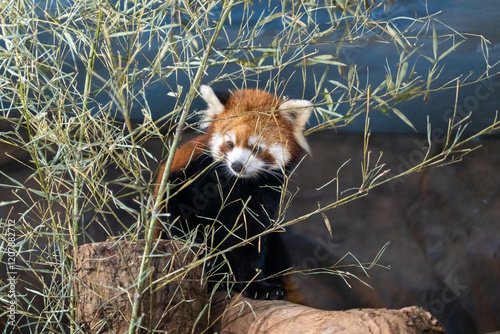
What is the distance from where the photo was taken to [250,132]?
2322mm

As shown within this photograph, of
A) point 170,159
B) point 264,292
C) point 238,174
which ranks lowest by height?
point 264,292

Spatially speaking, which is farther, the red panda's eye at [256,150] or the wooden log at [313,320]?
the red panda's eye at [256,150]

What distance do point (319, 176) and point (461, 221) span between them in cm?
88

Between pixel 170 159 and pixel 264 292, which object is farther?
pixel 264 292

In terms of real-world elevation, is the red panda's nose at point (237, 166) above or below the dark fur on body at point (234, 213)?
above

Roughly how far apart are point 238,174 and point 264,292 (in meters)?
0.50

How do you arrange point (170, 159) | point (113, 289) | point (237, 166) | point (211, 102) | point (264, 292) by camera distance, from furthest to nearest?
point (211, 102) < point (237, 166) < point (264, 292) < point (113, 289) < point (170, 159)

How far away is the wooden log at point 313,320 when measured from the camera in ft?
4.86

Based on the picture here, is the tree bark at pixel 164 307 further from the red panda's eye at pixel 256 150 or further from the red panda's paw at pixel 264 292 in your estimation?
the red panda's eye at pixel 256 150

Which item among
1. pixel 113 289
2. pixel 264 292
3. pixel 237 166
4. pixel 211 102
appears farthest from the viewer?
pixel 211 102

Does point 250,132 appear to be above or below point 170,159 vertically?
below

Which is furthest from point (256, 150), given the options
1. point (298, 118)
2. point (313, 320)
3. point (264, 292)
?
point (313, 320)

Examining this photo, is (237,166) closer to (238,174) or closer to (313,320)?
(238,174)

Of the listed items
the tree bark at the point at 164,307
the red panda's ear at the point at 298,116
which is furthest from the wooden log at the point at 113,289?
the red panda's ear at the point at 298,116
